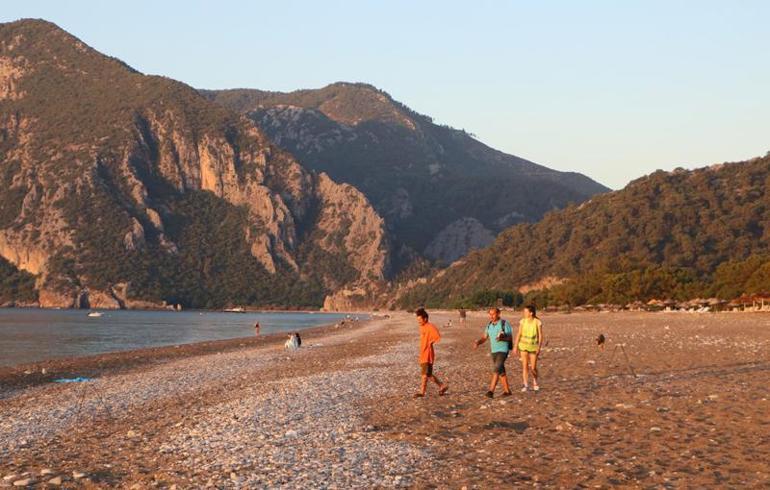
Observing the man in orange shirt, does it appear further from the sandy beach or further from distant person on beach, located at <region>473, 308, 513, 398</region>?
distant person on beach, located at <region>473, 308, 513, 398</region>

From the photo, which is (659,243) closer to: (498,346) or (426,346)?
(498,346)

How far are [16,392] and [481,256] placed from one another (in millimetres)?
161951

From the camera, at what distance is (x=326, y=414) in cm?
1589

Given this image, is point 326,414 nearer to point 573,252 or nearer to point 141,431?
point 141,431

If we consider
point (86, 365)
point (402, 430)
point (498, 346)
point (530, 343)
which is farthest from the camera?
point (86, 365)

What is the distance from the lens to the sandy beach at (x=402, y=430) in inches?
413

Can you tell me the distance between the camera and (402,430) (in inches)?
540

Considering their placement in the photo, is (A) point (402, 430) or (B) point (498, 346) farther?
(B) point (498, 346)

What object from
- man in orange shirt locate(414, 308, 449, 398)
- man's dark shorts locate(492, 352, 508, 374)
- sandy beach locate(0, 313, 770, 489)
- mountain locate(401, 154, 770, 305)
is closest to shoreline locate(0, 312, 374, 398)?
sandy beach locate(0, 313, 770, 489)

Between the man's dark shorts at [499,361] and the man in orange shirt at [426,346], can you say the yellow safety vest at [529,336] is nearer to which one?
the man's dark shorts at [499,361]

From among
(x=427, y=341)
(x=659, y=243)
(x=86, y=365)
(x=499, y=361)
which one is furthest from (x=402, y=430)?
(x=659, y=243)

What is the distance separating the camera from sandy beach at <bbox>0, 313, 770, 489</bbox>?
34.4 ft

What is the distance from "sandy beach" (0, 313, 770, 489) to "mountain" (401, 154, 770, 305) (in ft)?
206

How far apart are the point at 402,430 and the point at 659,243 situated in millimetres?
109391
